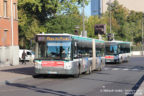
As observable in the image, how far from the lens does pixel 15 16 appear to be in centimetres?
4197

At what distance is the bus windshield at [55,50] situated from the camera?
2130cm

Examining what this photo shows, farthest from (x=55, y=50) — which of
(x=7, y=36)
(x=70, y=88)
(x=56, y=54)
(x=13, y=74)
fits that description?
(x=7, y=36)

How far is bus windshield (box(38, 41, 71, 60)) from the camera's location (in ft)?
69.9

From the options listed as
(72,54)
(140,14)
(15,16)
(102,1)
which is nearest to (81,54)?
(72,54)

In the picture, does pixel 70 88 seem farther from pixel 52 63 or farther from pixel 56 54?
pixel 56 54

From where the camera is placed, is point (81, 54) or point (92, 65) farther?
point (92, 65)

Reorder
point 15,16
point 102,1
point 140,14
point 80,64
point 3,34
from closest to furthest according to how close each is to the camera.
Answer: point 80,64 → point 3,34 → point 15,16 → point 140,14 → point 102,1

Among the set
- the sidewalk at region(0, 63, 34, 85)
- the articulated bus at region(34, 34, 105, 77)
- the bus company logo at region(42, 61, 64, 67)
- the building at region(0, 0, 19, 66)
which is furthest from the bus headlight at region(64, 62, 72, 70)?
the building at region(0, 0, 19, 66)

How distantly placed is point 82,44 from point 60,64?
383 centimetres

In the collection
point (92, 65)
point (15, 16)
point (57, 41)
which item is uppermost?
point (15, 16)

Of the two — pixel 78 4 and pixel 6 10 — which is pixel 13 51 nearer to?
pixel 6 10

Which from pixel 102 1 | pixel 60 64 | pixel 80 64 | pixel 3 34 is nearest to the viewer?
pixel 60 64

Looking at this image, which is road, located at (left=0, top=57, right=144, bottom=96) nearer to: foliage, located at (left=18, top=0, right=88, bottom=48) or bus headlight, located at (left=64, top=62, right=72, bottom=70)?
bus headlight, located at (left=64, top=62, right=72, bottom=70)

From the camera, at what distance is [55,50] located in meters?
21.3
